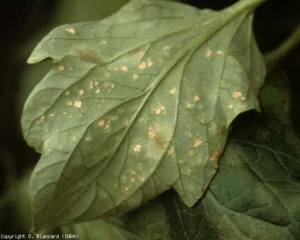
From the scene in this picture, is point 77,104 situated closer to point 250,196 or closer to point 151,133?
point 151,133

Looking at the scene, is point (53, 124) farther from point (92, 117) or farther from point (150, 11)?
point (150, 11)

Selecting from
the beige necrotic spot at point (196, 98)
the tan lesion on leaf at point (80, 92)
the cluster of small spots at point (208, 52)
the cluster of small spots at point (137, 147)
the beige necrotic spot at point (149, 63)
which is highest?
the beige necrotic spot at point (149, 63)

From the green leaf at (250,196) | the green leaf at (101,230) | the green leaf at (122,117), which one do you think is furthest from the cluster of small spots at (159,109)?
the green leaf at (101,230)

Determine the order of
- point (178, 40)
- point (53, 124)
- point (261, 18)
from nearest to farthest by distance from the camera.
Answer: point (53, 124) → point (178, 40) → point (261, 18)

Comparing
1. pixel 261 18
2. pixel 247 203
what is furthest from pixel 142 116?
pixel 261 18

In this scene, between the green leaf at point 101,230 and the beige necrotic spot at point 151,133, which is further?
the green leaf at point 101,230

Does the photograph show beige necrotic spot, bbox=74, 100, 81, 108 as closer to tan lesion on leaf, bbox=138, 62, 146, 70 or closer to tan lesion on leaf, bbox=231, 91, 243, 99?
tan lesion on leaf, bbox=138, 62, 146, 70

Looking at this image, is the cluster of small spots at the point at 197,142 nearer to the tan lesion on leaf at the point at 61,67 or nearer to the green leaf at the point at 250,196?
the green leaf at the point at 250,196

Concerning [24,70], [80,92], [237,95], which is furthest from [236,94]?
[24,70]
